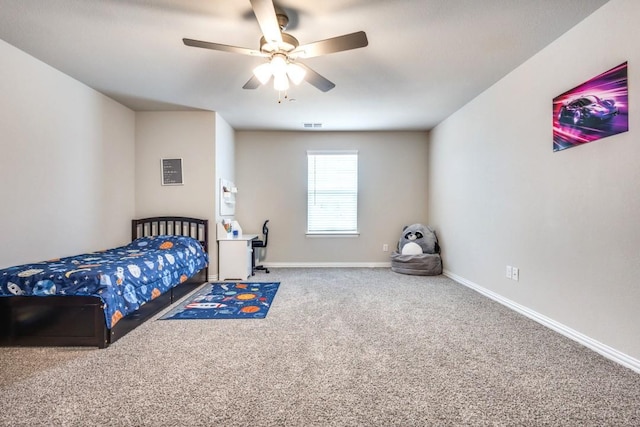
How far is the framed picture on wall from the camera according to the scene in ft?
6.72

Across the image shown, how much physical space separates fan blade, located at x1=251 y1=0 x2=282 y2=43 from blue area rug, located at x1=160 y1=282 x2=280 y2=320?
2.32 metres

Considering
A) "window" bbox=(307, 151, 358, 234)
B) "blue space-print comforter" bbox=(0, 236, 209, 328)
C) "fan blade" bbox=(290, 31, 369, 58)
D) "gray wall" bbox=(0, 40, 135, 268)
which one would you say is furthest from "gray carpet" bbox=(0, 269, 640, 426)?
"window" bbox=(307, 151, 358, 234)

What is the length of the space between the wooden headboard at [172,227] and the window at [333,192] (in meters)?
1.87

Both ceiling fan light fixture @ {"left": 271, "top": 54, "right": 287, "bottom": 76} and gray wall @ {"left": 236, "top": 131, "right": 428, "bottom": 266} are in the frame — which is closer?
ceiling fan light fixture @ {"left": 271, "top": 54, "right": 287, "bottom": 76}

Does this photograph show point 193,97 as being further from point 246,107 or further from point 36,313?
point 36,313

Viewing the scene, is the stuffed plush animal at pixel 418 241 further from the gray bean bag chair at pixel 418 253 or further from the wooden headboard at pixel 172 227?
the wooden headboard at pixel 172 227

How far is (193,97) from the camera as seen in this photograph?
3.90m

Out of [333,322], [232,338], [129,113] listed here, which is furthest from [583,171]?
[129,113]

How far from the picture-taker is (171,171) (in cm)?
448

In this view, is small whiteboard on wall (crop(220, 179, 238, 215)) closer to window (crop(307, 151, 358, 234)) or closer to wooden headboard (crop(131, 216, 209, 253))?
wooden headboard (crop(131, 216, 209, 253))

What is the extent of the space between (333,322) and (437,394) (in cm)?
125

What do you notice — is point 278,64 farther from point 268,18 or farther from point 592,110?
point 592,110

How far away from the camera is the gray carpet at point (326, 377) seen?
4.98 ft

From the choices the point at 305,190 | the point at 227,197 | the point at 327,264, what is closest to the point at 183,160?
Answer: the point at 227,197
